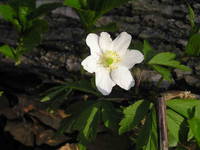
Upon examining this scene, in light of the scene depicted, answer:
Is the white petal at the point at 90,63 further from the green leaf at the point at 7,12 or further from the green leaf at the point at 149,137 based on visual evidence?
the green leaf at the point at 7,12

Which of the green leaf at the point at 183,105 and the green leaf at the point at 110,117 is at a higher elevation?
the green leaf at the point at 183,105

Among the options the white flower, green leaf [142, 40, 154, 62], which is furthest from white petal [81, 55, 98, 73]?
green leaf [142, 40, 154, 62]

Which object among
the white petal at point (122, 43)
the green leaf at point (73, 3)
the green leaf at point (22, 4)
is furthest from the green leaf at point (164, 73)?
the green leaf at point (22, 4)

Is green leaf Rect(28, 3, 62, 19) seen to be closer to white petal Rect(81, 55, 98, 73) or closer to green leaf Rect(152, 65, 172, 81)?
white petal Rect(81, 55, 98, 73)

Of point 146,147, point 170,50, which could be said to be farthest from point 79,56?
point 146,147

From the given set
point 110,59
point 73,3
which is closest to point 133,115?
point 110,59

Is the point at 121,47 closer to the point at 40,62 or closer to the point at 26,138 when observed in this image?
the point at 40,62

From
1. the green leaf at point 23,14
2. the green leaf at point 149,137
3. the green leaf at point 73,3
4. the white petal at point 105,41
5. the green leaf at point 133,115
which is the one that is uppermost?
the green leaf at point 73,3
